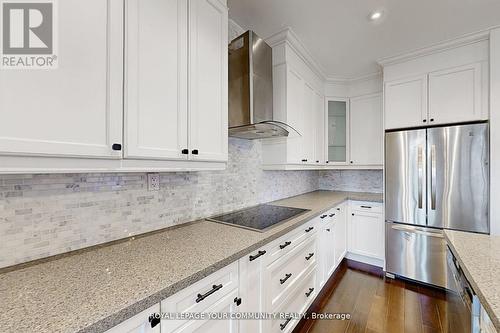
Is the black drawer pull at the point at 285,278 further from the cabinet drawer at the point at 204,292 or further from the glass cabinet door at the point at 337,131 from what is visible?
the glass cabinet door at the point at 337,131

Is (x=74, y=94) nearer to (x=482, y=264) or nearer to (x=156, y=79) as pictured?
(x=156, y=79)

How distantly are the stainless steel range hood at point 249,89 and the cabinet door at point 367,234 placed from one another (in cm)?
182

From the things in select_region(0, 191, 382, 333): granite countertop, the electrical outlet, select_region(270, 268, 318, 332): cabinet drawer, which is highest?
the electrical outlet

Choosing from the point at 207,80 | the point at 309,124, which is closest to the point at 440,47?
the point at 309,124

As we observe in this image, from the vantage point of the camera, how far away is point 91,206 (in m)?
1.09

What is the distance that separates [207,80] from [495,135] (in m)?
2.67

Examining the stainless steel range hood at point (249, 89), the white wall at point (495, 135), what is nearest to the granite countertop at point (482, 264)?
the white wall at point (495, 135)

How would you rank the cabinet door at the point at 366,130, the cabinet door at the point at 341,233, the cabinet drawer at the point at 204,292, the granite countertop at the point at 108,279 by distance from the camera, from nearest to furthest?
1. the granite countertop at the point at 108,279
2. the cabinet drawer at the point at 204,292
3. the cabinet door at the point at 341,233
4. the cabinet door at the point at 366,130

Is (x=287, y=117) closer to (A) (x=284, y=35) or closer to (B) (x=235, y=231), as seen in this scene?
(A) (x=284, y=35)

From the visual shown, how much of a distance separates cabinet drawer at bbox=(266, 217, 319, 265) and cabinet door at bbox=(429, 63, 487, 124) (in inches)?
70.6

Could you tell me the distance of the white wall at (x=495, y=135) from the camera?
2.02 m

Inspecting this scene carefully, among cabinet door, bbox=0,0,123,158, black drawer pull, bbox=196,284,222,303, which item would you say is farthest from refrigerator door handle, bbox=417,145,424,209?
cabinet door, bbox=0,0,123,158

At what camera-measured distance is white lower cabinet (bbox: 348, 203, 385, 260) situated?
2.77 metres

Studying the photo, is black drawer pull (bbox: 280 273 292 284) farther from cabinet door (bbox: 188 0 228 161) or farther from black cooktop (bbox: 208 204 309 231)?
Result: cabinet door (bbox: 188 0 228 161)
